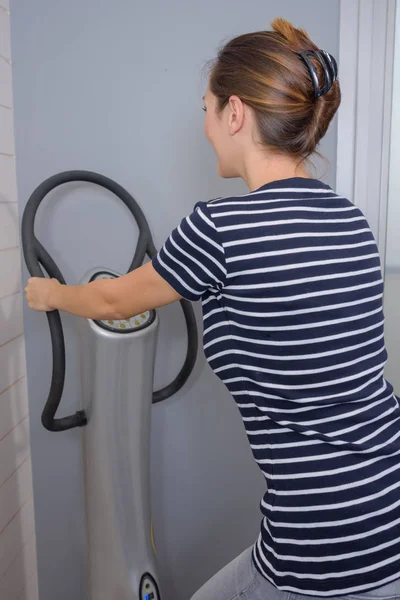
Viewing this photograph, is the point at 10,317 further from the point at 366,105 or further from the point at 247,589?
the point at 366,105

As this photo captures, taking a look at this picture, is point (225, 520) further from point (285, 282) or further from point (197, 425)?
point (285, 282)

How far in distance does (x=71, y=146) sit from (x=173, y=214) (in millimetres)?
357

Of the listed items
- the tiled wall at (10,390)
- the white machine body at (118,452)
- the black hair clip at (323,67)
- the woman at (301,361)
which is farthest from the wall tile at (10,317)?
the black hair clip at (323,67)

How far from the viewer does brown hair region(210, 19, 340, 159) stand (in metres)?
1.05

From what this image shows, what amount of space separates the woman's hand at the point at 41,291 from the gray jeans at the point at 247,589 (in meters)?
0.63

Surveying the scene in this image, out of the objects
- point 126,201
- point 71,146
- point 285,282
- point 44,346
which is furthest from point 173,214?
point 285,282

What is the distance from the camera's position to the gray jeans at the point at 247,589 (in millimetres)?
958

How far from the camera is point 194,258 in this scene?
98cm

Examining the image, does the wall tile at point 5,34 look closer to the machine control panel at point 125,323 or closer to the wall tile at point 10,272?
the wall tile at point 10,272

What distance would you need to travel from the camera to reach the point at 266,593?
1004mm

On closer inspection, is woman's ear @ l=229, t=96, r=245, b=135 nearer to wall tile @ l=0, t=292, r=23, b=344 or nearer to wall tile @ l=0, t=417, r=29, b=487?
wall tile @ l=0, t=292, r=23, b=344

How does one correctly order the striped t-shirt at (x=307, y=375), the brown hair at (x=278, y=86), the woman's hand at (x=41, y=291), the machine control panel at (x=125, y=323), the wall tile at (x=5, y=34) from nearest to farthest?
the striped t-shirt at (x=307, y=375)
the brown hair at (x=278, y=86)
the woman's hand at (x=41, y=291)
the machine control panel at (x=125, y=323)
the wall tile at (x=5, y=34)

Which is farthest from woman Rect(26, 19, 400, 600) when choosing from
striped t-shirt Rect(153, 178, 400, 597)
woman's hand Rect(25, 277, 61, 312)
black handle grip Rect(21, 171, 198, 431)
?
black handle grip Rect(21, 171, 198, 431)

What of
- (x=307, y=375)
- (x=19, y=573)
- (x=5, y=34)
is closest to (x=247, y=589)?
(x=307, y=375)
